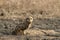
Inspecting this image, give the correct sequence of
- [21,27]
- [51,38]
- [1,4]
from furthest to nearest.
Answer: [1,4] → [21,27] → [51,38]

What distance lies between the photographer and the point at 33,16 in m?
4.19

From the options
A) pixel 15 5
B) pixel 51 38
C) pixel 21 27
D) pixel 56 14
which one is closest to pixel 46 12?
pixel 56 14

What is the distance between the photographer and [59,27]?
3.60 meters

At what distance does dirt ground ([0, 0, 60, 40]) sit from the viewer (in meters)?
3.18

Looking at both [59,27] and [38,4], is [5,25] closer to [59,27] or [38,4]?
[59,27]

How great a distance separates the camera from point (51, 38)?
3039 mm

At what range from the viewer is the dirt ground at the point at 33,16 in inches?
125

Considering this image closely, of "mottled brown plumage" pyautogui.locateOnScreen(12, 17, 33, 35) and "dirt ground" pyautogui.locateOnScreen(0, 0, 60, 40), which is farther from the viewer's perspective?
"mottled brown plumage" pyautogui.locateOnScreen(12, 17, 33, 35)

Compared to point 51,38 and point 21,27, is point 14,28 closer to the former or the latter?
point 21,27

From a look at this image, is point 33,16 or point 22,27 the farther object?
point 33,16

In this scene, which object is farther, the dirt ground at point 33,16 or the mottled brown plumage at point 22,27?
the mottled brown plumage at point 22,27

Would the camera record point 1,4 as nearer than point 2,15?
No

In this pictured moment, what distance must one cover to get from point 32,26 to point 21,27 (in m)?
0.26

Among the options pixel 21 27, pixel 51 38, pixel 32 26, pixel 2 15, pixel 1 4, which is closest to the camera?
pixel 51 38
